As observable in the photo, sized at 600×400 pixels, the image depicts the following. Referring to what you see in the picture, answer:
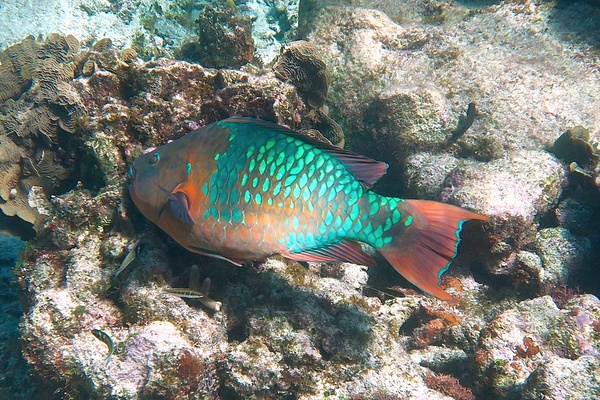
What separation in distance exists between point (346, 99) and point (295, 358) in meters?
3.99

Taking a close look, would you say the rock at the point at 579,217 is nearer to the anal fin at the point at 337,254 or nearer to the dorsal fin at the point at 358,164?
the dorsal fin at the point at 358,164

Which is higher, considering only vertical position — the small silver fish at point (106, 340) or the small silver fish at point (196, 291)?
the small silver fish at point (196, 291)

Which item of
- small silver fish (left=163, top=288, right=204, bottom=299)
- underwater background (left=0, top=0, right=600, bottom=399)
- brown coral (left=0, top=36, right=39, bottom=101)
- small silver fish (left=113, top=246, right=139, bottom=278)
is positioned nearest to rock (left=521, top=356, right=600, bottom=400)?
underwater background (left=0, top=0, right=600, bottom=399)

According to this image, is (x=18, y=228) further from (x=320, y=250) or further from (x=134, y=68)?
(x=320, y=250)

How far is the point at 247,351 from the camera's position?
296cm

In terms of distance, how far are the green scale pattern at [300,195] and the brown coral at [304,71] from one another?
5.37ft

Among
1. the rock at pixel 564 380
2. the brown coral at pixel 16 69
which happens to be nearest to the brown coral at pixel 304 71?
the rock at pixel 564 380

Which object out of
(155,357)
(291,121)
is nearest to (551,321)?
(291,121)

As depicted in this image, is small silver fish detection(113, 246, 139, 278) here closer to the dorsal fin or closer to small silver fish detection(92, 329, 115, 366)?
A: small silver fish detection(92, 329, 115, 366)

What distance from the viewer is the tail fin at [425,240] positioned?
259 cm

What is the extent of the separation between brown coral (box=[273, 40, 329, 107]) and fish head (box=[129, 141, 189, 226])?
174 cm

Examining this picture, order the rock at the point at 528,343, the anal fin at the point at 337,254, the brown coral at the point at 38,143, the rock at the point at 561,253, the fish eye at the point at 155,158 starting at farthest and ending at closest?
1. the rock at the point at 561,253
2. the brown coral at the point at 38,143
3. the rock at the point at 528,343
4. the fish eye at the point at 155,158
5. the anal fin at the point at 337,254

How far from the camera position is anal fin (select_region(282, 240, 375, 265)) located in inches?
100

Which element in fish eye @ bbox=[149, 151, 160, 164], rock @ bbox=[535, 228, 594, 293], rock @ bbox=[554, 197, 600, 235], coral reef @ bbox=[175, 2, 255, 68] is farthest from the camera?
coral reef @ bbox=[175, 2, 255, 68]
